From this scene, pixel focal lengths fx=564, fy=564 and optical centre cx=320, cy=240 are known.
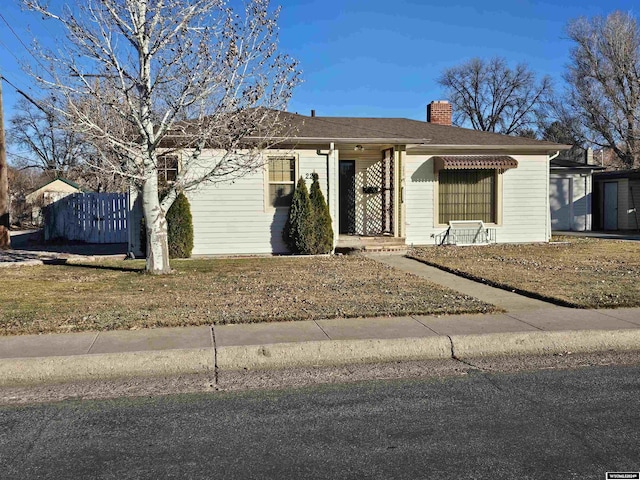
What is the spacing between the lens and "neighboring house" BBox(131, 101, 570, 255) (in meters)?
14.9

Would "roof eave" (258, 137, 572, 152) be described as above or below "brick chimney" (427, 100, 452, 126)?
below

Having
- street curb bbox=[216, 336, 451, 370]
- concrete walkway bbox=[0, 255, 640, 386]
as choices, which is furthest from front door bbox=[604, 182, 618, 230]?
street curb bbox=[216, 336, 451, 370]

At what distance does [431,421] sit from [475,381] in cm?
120

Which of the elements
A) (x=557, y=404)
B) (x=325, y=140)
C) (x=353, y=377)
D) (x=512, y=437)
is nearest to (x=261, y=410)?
(x=353, y=377)

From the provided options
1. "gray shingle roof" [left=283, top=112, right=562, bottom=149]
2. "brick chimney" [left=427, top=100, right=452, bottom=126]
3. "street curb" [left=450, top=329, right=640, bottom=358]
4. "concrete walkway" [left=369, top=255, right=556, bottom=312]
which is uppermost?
"brick chimney" [left=427, top=100, right=452, bottom=126]

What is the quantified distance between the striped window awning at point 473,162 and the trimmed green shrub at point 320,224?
3.83 m

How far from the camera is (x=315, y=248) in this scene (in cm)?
1453

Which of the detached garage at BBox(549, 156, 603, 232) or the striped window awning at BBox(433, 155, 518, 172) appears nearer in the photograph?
the striped window awning at BBox(433, 155, 518, 172)

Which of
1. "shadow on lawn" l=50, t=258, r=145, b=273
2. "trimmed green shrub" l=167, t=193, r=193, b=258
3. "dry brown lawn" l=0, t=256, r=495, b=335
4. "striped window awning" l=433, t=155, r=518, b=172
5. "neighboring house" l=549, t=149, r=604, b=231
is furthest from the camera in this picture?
"neighboring house" l=549, t=149, r=604, b=231

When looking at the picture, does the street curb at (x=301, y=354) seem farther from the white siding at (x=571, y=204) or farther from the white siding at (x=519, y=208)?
the white siding at (x=571, y=204)

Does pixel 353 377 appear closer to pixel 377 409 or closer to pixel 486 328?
pixel 377 409

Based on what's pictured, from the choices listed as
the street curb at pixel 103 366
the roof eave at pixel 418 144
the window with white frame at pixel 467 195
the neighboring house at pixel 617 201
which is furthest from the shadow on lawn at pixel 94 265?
the neighboring house at pixel 617 201

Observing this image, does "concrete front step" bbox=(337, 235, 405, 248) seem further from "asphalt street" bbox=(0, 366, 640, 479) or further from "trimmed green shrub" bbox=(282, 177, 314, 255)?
"asphalt street" bbox=(0, 366, 640, 479)

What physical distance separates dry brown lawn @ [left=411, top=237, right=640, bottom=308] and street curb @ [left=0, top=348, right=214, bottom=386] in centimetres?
549
